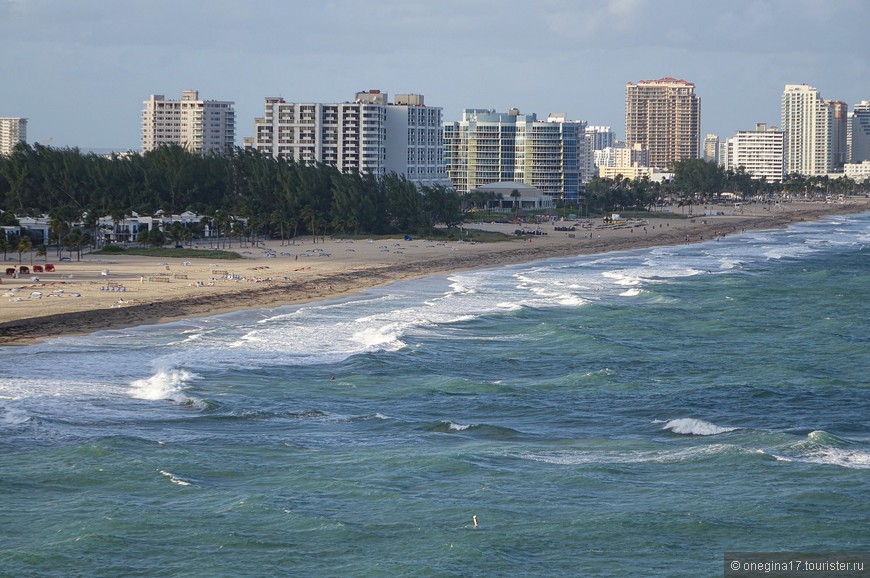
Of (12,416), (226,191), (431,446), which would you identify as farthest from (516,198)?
(431,446)

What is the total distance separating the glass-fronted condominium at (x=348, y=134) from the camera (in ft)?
547

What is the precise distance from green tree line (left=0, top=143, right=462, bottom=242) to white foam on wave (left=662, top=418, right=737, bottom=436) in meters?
77.2

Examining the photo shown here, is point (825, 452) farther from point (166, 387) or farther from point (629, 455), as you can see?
point (166, 387)

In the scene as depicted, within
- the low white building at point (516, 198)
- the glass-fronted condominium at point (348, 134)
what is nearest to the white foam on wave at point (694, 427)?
the glass-fronted condominium at point (348, 134)

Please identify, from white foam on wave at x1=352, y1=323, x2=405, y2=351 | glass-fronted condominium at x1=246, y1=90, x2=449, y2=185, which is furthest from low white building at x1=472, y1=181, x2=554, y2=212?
white foam on wave at x1=352, y1=323, x2=405, y2=351

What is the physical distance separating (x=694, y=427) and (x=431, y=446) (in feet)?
25.0

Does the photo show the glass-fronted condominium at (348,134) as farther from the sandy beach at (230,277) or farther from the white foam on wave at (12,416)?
the white foam on wave at (12,416)

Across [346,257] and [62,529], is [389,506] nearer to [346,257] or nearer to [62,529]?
[62,529]

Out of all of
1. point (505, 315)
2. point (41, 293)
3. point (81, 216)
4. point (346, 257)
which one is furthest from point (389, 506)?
point (81, 216)

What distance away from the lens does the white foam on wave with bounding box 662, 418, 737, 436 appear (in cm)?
3297

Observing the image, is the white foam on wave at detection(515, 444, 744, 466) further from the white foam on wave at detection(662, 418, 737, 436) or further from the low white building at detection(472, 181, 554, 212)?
the low white building at detection(472, 181, 554, 212)

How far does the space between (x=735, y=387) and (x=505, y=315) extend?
1963cm

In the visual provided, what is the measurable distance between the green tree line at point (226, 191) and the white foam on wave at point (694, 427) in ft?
253

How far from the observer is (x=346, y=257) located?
92.2 m
